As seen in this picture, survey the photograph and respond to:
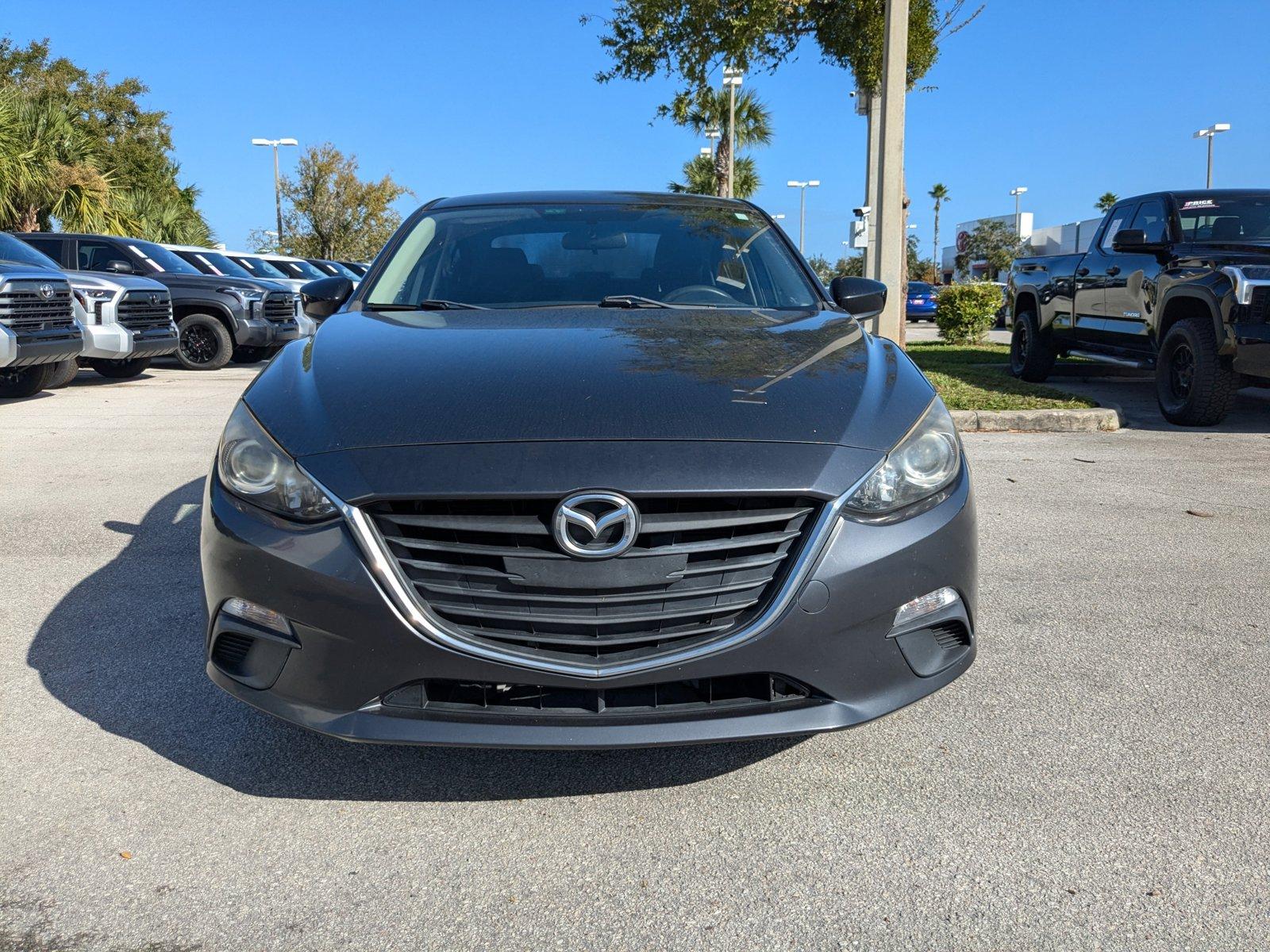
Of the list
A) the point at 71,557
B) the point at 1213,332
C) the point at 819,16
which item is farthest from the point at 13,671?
the point at 819,16

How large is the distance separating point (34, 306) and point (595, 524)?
9.43m

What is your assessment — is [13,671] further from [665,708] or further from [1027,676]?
[1027,676]

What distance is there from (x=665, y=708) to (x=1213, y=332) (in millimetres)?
7150

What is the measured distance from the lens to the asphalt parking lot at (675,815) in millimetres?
2166

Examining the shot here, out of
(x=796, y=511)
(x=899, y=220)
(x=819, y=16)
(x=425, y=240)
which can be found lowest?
(x=796, y=511)

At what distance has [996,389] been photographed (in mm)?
10234

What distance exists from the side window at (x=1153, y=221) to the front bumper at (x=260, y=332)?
10.1 meters

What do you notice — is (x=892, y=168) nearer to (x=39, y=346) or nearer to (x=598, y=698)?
(x=39, y=346)

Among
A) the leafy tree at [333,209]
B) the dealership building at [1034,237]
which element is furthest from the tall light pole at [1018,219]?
the leafy tree at [333,209]

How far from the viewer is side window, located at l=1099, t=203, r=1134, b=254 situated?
9.99 metres

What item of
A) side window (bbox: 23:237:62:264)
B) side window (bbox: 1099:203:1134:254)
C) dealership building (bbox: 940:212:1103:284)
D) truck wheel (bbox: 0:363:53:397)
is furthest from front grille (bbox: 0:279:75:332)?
dealership building (bbox: 940:212:1103:284)

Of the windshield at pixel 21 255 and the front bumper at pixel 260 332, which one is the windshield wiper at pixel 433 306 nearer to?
the windshield at pixel 21 255

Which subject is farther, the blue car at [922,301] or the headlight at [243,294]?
the blue car at [922,301]

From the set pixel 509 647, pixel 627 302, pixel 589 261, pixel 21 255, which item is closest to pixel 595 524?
pixel 509 647
